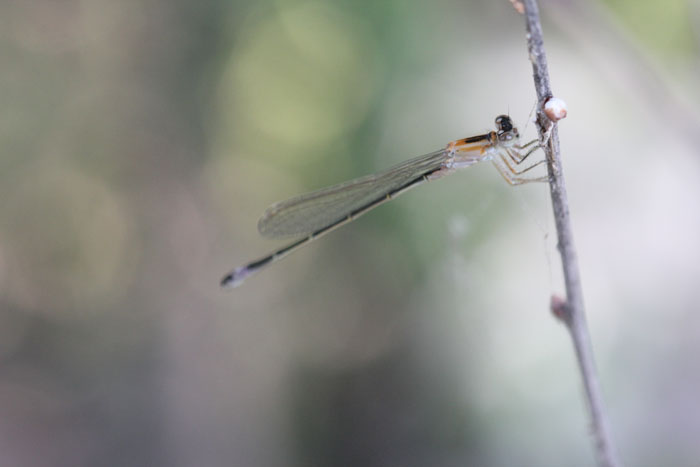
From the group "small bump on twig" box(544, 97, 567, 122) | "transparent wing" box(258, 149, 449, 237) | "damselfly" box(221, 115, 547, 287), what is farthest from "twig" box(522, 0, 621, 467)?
"transparent wing" box(258, 149, 449, 237)

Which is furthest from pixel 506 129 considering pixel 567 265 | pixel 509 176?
pixel 567 265

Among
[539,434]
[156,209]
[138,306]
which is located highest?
[156,209]

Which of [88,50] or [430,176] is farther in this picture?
[88,50]

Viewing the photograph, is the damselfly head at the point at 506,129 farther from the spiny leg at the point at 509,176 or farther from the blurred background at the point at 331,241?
the blurred background at the point at 331,241

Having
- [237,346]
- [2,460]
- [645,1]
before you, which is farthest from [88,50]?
[645,1]

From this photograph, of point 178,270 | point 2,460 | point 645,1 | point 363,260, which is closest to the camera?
point 645,1

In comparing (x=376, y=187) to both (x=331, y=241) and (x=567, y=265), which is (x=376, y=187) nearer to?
(x=331, y=241)

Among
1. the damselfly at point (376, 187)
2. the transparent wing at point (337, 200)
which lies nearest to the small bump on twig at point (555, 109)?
the damselfly at point (376, 187)

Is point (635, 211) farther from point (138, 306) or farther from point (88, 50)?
point (88, 50)
